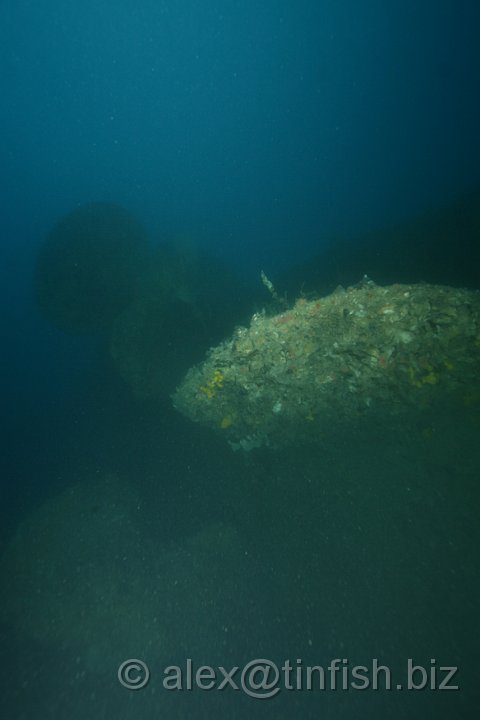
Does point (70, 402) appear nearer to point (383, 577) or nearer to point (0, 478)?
point (0, 478)

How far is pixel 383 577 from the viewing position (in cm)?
404

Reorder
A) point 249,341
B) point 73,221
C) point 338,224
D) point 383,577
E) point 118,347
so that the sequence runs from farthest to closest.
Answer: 1. point 338,224
2. point 73,221
3. point 118,347
4. point 249,341
5. point 383,577

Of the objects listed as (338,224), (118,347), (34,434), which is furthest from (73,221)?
(338,224)

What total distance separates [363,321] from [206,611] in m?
4.43

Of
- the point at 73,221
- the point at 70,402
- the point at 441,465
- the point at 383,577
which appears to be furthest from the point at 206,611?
the point at 73,221

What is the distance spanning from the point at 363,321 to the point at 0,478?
9710 millimetres

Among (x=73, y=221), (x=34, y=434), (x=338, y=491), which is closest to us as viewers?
(x=338, y=491)

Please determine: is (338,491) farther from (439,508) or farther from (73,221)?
(73,221)

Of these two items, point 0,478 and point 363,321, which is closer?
point 363,321

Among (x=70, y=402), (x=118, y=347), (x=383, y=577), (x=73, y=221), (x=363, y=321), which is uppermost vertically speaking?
(x=73, y=221)

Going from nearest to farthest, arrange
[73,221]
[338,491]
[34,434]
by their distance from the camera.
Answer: [338,491], [34,434], [73,221]

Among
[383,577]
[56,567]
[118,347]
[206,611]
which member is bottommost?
[383,577]

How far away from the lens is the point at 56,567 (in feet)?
17.8

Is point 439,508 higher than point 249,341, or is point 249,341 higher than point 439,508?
point 249,341
